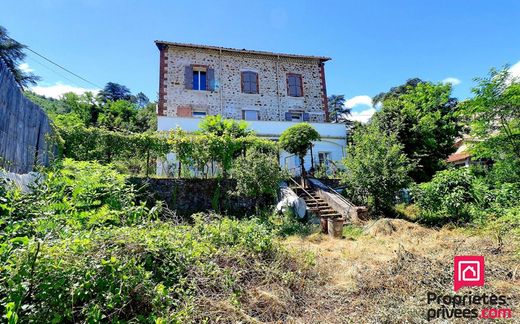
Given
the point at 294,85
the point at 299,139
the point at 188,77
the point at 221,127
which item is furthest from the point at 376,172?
the point at 188,77

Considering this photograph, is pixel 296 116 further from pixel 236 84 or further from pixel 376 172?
pixel 376 172

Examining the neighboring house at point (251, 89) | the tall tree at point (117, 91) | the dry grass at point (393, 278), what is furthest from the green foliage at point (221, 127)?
the tall tree at point (117, 91)

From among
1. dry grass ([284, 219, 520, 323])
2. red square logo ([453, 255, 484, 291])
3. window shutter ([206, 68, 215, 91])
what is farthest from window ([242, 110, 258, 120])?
red square logo ([453, 255, 484, 291])

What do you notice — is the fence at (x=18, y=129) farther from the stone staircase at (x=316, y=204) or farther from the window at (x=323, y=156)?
the window at (x=323, y=156)

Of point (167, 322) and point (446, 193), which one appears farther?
point (446, 193)

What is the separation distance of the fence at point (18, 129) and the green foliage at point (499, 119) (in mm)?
11073

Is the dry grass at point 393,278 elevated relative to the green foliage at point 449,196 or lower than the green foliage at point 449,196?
lower

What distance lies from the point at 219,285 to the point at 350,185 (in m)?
8.12

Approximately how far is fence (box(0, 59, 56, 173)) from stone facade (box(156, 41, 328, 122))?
1071 cm

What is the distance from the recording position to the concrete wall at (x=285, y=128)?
14.2 metres

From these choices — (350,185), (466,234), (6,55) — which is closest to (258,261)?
(466,234)

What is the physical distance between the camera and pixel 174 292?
293 centimetres

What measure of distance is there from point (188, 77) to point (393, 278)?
1640cm

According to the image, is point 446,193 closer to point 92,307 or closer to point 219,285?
point 219,285
